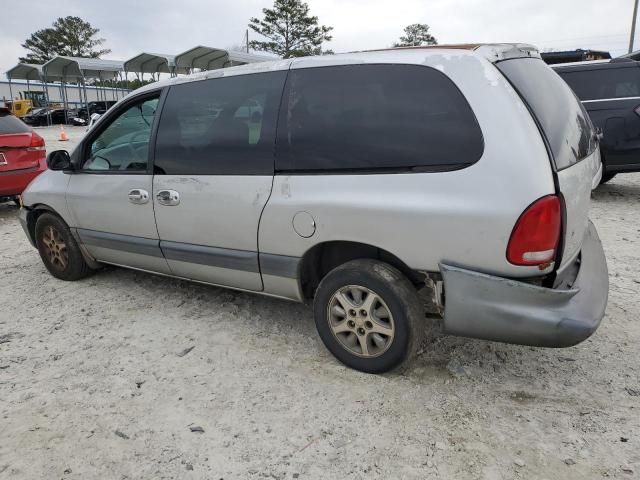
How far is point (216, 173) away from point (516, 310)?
190cm

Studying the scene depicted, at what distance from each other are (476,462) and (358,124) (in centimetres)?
169

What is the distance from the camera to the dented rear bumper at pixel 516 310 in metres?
2.19

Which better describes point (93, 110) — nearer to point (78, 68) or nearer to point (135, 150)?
point (78, 68)

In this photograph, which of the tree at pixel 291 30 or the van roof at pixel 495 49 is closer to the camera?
the van roof at pixel 495 49

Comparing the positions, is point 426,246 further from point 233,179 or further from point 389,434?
point 233,179

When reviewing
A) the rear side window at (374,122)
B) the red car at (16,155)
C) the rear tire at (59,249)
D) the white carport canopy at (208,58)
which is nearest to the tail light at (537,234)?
the rear side window at (374,122)

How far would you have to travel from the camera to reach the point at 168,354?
10.0ft

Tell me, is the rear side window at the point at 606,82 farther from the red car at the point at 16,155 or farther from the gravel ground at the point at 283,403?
the red car at the point at 16,155

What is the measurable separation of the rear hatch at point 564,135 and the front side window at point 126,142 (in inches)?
94.7

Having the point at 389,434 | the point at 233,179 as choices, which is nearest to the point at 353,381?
the point at 389,434

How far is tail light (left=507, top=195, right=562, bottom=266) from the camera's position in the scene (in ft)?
6.92

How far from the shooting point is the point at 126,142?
369 centimetres

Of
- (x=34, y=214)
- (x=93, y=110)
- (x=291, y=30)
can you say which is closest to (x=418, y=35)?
(x=291, y=30)

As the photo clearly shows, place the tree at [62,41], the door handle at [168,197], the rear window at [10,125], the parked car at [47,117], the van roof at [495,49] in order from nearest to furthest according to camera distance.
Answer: the van roof at [495,49], the door handle at [168,197], the rear window at [10,125], the parked car at [47,117], the tree at [62,41]
